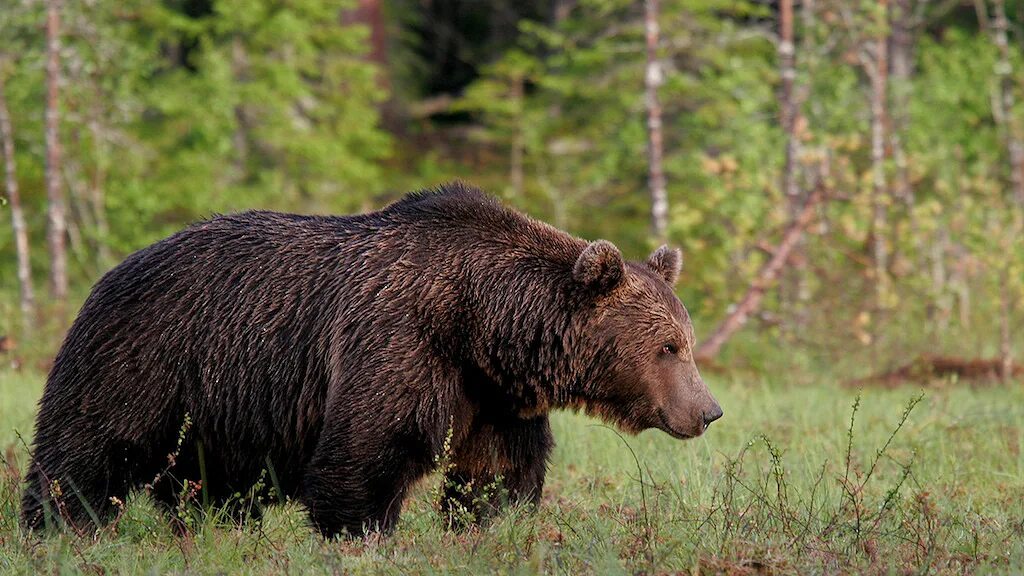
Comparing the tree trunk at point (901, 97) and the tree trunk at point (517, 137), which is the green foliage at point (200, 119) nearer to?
the tree trunk at point (517, 137)

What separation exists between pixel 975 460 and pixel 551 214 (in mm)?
15250

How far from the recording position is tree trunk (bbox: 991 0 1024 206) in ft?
63.2

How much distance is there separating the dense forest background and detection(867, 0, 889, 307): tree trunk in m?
0.06

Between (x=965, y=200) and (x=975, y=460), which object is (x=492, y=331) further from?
(x=965, y=200)

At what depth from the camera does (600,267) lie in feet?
20.1

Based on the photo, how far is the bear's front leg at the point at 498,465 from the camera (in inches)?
245

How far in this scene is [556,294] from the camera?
625 centimetres

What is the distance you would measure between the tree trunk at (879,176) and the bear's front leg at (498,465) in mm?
7991

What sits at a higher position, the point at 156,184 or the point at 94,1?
the point at 94,1

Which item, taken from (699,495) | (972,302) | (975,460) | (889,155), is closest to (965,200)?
(972,302)

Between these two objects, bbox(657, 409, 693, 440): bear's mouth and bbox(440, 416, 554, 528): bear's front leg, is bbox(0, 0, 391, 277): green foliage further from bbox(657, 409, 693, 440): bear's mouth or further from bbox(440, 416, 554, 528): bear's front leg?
bbox(657, 409, 693, 440): bear's mouth

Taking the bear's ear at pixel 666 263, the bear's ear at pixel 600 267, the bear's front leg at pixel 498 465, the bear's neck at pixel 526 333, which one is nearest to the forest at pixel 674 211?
the bear's front leg at pixel 498 465

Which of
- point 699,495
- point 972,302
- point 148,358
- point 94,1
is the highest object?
point 94,1

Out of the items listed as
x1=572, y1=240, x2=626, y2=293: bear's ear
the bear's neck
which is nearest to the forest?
the bear's neck
